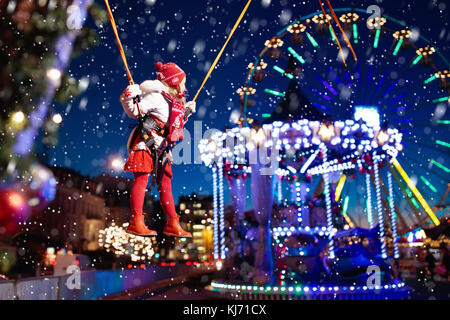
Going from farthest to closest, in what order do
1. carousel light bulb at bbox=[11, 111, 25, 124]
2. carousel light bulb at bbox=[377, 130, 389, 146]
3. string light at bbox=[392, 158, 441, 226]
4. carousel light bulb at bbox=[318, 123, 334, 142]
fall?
string light at bbox=[392, 158, 441, 226] < carousel light bulb at bbox=[377, 130, 389, 146] < carousel light bulb at bbox=[318, 123, 334, 142] < carousel light bulb at bbox=[11, 111, 25, 124]

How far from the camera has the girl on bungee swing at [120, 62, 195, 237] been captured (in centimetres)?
274

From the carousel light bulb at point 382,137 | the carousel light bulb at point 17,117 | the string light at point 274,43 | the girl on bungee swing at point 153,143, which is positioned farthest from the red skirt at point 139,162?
the string light at point 274,43

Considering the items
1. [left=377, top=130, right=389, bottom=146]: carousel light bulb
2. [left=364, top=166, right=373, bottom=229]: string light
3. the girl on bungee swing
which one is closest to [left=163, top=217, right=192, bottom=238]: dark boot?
the girl on bungee swing

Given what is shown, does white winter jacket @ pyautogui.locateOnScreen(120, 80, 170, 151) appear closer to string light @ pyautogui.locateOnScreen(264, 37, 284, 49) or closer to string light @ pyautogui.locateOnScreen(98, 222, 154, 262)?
string light @ pyautogui.locateOnScreen(264, 37, 284, 49)

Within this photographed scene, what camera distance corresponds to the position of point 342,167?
16.7m

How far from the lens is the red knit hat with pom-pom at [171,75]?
9.99ft

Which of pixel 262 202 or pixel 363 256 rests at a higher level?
pixel 262 202

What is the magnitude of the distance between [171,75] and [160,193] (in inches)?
33.4

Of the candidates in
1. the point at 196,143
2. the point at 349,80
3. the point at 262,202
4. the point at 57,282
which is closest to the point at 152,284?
the point at 262,202

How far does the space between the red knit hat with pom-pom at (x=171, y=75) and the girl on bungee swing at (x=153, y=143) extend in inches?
0.9

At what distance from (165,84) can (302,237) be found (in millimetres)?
12999

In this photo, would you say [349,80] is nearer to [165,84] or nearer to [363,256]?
[363,256]

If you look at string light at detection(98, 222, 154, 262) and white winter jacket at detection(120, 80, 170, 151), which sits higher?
white winter jacket at detection(120, 80, 170, 151)
